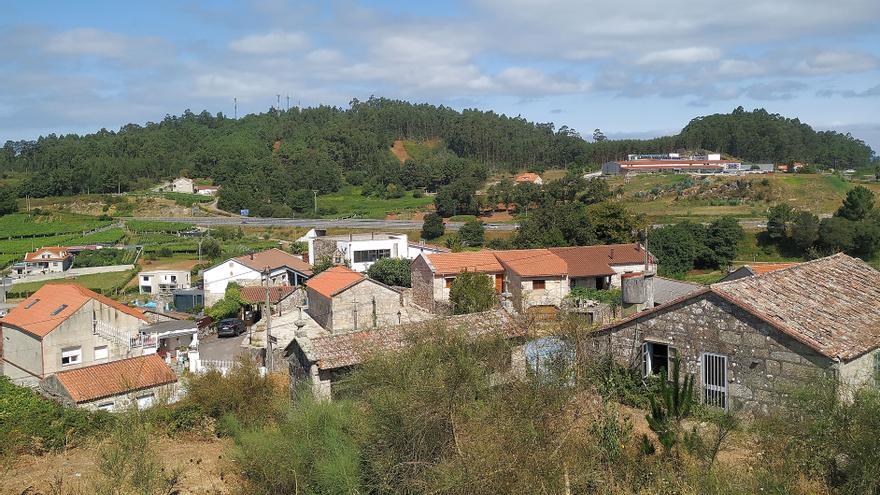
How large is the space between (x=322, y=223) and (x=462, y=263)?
4270 centimetres

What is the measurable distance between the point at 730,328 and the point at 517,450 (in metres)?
6.99

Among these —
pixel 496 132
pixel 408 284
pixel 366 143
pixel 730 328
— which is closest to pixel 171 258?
pixel 408 284

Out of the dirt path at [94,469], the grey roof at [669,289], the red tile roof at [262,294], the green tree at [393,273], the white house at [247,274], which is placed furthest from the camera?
the white house at [247,274]

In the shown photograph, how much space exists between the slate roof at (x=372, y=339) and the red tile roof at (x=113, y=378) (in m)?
5.87

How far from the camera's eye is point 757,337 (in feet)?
40.0

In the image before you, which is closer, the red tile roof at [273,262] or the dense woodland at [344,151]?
the red tile roof at [273,262]

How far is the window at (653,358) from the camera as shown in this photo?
1351 centimetres

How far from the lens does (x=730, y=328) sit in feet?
41.1

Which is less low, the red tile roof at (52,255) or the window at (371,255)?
the window at (371,255)

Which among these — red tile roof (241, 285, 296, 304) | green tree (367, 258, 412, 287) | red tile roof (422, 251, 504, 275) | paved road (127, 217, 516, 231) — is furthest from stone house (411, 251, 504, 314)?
paved road (127, 217, 516, 231)

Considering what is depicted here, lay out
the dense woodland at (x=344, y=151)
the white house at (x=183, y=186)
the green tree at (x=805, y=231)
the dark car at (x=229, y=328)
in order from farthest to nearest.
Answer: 1. the white house at (x=183, y=186)
2. the dense woodland at (x=344, y=151)
3. the green tree at (x=805, y=231)
4. the dark car at (x=229, y=328)

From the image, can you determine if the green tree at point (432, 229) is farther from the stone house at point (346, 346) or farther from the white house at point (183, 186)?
the white house at point (183, 186)

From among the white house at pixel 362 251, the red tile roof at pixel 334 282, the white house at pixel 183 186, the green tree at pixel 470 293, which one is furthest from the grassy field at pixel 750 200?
the white house at pixel 183 186

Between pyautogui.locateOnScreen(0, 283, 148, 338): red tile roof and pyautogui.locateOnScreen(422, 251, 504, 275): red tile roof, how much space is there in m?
12.3
